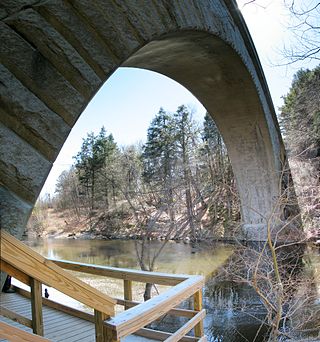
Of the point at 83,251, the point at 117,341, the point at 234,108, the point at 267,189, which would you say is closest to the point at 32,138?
the point at 117,341

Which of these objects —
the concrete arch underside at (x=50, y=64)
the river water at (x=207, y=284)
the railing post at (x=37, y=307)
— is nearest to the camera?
the concrete arch underside at (x=50, y=64)

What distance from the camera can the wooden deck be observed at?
2948 mm

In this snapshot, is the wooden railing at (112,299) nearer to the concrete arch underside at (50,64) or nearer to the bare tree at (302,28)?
the concrete arch underside at (50,64)

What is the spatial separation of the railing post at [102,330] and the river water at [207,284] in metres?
5.32

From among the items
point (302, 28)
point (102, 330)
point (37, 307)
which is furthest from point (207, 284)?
point (37, 307)

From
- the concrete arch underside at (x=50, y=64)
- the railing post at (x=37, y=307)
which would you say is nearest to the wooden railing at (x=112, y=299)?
the railing post at (x=37, y=307)

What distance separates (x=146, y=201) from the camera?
14.3 metres

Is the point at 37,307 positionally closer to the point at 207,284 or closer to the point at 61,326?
the point at 61,326

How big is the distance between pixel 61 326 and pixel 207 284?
7065 mm

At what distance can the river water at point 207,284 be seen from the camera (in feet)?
22.8

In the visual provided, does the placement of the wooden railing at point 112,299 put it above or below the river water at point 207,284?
above

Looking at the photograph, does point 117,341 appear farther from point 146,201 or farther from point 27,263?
point 146,201

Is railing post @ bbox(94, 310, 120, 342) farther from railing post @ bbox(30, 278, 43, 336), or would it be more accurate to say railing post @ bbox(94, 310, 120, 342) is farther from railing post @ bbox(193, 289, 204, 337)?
railing post @ bbox(193, 289, 204, 337)

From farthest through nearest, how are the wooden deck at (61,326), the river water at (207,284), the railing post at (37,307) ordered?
the river water at (207,284) → the wooden deck at (61,326) → the railing post at (37,307)
